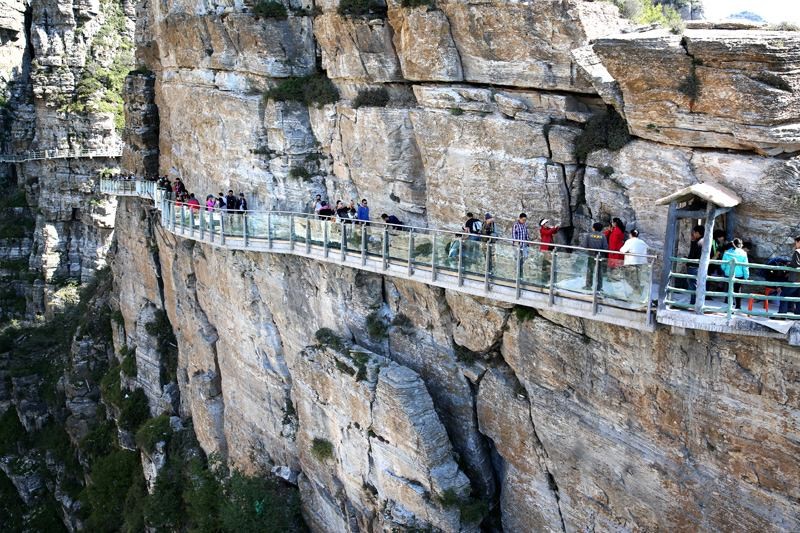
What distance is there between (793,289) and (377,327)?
29.9ft

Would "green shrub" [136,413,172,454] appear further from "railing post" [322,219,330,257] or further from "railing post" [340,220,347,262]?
"railing post" [340,220,347,262]

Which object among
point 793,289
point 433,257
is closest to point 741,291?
point 793,289

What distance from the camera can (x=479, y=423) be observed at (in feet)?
51.0

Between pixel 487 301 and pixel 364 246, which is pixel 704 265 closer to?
pixel 487 301

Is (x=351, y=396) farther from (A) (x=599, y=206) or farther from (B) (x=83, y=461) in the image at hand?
(B) (x=83, y=461)

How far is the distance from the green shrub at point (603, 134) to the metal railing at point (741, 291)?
2.54 meters

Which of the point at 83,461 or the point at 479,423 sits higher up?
the point at 479,423

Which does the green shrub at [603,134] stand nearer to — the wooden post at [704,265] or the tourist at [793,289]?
the wooden post at [704,265]

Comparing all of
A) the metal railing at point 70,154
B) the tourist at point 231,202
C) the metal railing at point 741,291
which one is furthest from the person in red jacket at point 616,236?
the metal railing at point 70,154

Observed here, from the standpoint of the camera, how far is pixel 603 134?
43.6 feet

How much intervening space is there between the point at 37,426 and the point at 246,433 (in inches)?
855

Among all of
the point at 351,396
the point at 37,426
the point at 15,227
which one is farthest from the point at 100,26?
the point at 351,396

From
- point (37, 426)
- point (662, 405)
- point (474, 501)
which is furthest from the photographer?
point (37, 426)

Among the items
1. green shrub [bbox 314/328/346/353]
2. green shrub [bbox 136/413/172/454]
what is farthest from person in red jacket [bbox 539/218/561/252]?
green shrub [bbox 136/413/172/454]
